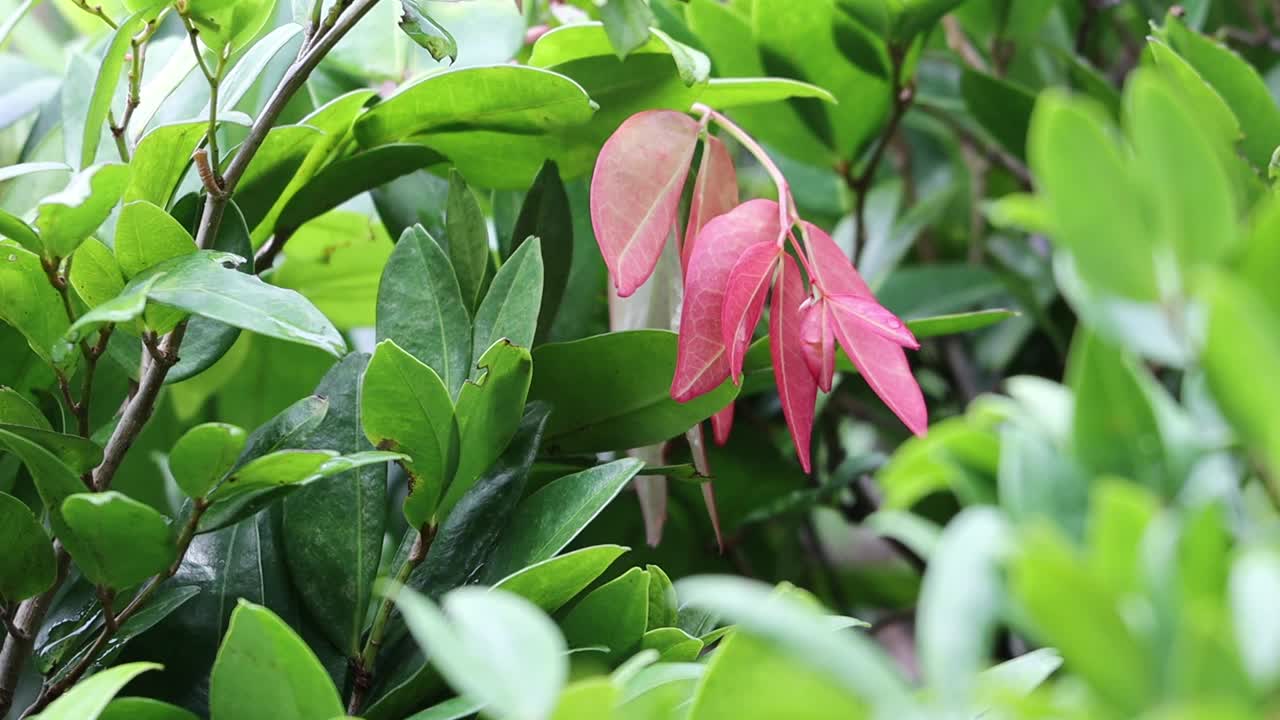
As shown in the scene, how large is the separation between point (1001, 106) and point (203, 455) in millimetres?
473

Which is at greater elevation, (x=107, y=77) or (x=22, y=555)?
(x=107, y=77)

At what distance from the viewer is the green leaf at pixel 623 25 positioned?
1.05 feet

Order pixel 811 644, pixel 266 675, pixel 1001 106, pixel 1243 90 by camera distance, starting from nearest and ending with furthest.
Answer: pixel 811 644 → pixel 266 675 → pixel 1243 90 → pixel 1001 106

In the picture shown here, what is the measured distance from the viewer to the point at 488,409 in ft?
1.13

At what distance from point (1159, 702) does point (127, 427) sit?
29 cm

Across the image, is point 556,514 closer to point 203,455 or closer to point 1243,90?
point 203,455

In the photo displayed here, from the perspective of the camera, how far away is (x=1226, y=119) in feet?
1.34

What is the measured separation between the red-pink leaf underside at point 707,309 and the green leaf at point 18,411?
19 cm

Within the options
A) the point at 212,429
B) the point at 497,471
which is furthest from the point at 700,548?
the point at 212,429

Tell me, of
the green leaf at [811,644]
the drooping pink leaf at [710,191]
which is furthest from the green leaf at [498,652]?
the drooping pink leaf at [710,191]

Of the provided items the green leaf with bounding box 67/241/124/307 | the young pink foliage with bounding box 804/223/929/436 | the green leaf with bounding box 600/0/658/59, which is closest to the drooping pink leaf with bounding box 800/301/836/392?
the young pink foliage with bounding box 804/223/929/436

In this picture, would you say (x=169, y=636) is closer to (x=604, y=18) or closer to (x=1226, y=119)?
(x=604, y=18)

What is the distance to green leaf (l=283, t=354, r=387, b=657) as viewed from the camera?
37 cm

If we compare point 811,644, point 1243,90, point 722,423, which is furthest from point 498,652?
point 1243,90
